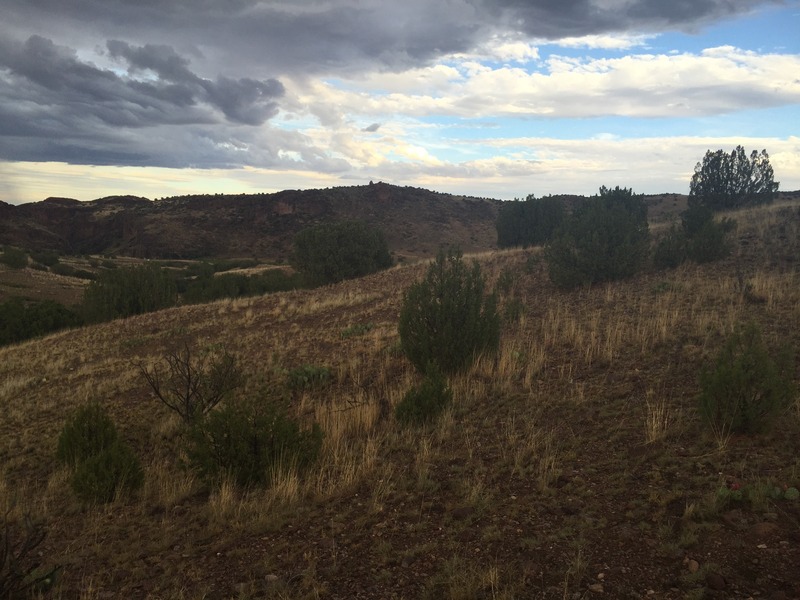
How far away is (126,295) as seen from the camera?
23891 mm

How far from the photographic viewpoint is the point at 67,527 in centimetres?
527

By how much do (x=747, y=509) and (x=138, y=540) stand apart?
515cm

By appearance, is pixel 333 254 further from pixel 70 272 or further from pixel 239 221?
pixel 239 221

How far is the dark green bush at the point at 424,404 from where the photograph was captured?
23.2 ft

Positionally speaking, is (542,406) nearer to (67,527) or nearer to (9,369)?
(67,527)

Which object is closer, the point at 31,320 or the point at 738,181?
the point at 31,320

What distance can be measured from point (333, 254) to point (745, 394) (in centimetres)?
2567

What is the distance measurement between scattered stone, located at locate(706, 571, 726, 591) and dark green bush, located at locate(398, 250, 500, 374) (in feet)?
18.7

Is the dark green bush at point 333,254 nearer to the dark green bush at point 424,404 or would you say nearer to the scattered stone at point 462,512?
the dark green bush at point 424,404

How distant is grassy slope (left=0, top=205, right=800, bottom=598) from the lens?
12.1 ft

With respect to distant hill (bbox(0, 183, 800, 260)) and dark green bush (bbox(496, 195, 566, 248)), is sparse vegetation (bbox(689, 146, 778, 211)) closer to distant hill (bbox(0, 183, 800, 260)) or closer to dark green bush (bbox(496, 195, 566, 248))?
dark green bush (bbox(496, 195, 566, 248))

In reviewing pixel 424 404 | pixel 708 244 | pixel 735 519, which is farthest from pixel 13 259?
pixel 735 519

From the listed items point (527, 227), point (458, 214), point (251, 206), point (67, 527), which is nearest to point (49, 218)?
point (251, 206)

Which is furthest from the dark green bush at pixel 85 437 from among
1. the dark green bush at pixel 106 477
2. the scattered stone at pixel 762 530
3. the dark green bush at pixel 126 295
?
the dark green bush at pixel 126 295
